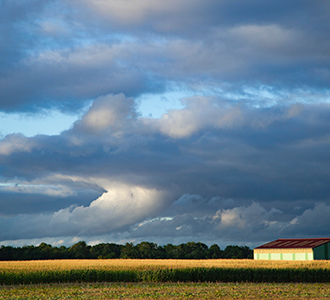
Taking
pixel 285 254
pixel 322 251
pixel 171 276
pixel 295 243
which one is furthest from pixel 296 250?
pixel 171 276

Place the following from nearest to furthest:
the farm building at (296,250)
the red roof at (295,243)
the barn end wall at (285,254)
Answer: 1. the barn end wall at (285,254)
2. the farm building at (296,250)
3. the red roof at (295,243)

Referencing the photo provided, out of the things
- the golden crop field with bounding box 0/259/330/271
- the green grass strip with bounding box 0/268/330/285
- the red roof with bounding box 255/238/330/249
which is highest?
the red roof with bounding box 255/238/330/249

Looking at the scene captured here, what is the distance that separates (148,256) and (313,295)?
97.0 meters

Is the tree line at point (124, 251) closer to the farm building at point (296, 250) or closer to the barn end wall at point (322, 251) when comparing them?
the farm building at point (296, 250)

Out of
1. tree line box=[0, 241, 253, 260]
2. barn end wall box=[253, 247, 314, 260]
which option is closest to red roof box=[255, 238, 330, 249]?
barn end wall box=[253, 247, 314, 260]

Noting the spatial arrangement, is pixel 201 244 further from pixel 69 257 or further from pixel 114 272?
pixel 114 272

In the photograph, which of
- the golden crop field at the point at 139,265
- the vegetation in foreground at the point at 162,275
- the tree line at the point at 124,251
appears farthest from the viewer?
the tree line at the point at 124,251

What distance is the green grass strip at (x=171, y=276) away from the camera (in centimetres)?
5047

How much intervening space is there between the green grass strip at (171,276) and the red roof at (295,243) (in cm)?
3526

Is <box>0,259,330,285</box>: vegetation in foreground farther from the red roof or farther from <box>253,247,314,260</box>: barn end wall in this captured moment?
the red roof

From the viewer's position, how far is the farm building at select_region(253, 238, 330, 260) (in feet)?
287

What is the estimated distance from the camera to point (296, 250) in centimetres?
8950

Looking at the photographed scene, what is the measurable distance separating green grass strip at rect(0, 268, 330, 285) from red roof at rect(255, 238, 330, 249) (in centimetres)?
3526

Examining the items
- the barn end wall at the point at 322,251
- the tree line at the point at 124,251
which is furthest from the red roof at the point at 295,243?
the tree line at the point at 124,251
